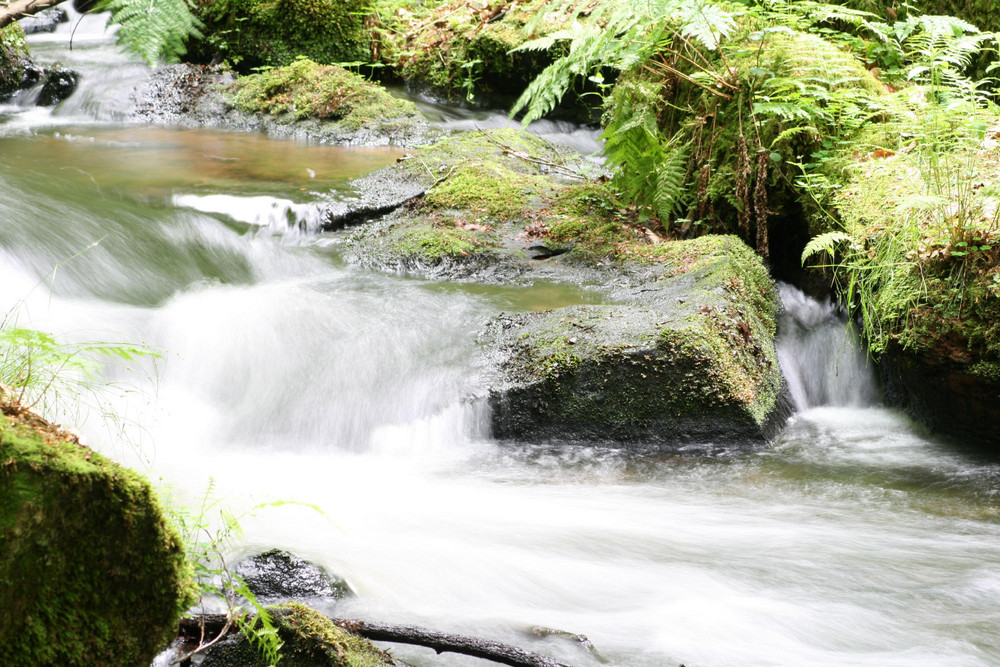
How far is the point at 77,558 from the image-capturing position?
1707 millimetres

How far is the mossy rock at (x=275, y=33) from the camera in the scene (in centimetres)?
1156

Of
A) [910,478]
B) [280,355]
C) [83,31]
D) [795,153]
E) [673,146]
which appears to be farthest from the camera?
[83,31]

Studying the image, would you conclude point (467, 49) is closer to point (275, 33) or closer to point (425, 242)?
point (275, 33)

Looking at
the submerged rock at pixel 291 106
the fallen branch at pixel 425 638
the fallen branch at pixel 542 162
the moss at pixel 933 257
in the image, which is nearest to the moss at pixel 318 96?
the submerged rock at pixel 291 106

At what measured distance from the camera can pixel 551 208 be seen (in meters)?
6.46

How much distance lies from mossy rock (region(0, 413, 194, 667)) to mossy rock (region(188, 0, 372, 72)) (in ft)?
35.5

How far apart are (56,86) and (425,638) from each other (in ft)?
34.2

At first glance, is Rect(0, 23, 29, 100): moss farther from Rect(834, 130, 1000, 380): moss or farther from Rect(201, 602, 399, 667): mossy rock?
Rect(201, 602, 399, 667): mossy rock

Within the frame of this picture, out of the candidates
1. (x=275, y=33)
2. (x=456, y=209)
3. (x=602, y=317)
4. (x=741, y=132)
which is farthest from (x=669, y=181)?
(x=275, y=33)

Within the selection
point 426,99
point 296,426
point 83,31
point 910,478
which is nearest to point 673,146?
point 910,478

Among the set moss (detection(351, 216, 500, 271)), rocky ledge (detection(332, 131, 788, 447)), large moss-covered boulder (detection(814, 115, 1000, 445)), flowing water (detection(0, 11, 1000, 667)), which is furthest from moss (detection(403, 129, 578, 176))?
large moss-covered boulder (detection(814, 115, 1000, 445))

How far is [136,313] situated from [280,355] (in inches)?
40.5

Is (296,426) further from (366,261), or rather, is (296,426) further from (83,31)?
(83,31)

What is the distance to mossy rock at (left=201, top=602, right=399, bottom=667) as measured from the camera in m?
2.04
